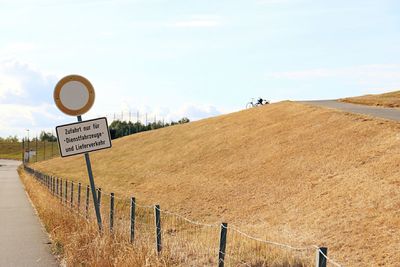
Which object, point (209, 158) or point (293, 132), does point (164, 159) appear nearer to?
point (209, 158)

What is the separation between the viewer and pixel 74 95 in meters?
11.3

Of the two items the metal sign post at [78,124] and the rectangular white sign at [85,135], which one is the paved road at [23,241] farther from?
the rectangular white sign at [85,135]

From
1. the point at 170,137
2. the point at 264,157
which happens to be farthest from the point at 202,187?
the point at 170,137

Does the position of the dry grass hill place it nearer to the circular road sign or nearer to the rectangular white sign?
the rectangular white sign

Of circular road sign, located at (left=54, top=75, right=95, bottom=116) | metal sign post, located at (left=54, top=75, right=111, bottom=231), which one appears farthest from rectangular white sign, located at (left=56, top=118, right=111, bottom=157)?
circular road sign, located at (left=54, top=75, right=95, bottom=116)

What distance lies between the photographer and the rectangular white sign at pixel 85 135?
448 inches

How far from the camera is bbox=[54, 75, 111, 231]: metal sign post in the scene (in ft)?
37.0

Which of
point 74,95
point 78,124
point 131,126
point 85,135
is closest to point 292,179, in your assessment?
point 85,135

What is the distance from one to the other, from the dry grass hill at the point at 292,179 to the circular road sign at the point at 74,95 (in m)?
7.60

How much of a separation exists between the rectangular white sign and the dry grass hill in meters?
7.02

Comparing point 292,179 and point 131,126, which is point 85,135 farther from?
point 131,126

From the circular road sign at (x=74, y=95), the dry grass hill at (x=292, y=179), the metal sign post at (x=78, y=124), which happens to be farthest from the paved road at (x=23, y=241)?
the dry grass hill at (x=292, y=179)

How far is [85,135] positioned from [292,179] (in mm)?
17860

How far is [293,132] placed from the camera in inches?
1578
